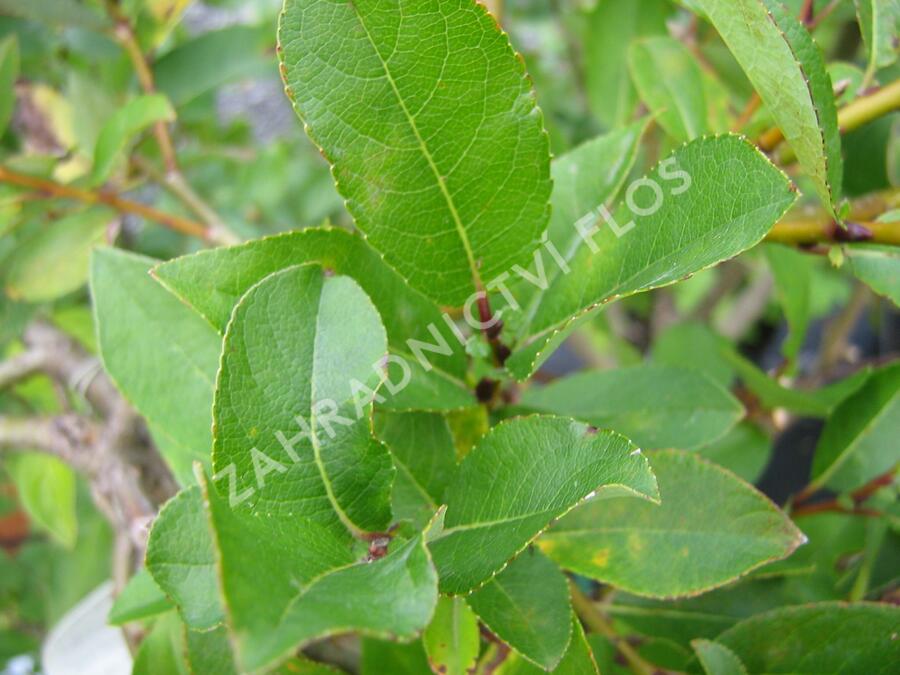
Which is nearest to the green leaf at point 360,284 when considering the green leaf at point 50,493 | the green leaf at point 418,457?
the green leaf at point 418,457

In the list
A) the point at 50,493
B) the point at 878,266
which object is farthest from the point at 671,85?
the point at 50,493

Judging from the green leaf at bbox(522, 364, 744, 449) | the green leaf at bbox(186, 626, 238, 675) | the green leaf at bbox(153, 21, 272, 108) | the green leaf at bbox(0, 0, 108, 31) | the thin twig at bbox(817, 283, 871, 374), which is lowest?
the thin twig at bbox(817, 283, 871, 374)

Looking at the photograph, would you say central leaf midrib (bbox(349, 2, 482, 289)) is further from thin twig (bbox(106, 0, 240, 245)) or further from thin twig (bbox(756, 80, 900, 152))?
thin twig (bbox(106, 0, 240, 245))

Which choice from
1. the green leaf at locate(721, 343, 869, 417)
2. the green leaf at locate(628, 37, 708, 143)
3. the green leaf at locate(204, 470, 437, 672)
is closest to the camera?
the green leaf at locate(204, 470, 437, 672)

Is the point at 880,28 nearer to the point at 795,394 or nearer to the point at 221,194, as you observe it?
the point at 795,394

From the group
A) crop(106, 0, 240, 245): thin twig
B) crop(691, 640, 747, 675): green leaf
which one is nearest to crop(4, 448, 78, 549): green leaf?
crop(106, 0, 240, 245): thin twig

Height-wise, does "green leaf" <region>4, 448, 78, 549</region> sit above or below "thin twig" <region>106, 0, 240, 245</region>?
below

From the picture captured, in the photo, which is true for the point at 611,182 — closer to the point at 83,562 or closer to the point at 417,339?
the point at 417,339
